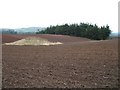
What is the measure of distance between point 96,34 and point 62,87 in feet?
213

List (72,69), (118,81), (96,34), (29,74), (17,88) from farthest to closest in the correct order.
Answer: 1. (96,34)
2. (72,69)
3. (29,74)
4. (118,81)
5. (17,88)

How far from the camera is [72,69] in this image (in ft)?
36.3

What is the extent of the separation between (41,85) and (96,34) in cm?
6489

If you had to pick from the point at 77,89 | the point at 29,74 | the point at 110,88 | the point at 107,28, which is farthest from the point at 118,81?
the point at 107,28

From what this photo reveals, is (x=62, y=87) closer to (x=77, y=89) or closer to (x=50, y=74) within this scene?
(x=77, y=89)

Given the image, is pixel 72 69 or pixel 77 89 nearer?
pixel 77 89

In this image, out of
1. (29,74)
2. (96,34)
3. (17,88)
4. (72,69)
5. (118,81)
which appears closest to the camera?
(17,88)

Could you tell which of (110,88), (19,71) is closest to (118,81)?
A: (110,88)

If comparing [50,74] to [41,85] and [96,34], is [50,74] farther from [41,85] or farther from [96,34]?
[96,34]

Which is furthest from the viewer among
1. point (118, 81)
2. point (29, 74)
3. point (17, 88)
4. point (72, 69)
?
point (72, 69)

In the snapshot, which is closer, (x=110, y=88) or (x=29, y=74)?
(x=110, y=88)

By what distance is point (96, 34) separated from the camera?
7156cm

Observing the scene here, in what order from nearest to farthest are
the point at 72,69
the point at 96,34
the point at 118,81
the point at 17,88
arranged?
the point at 17,88, the point at 118,81, the point at 72,69, the point at 96,34

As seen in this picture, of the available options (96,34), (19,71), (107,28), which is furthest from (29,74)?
(107,28)
